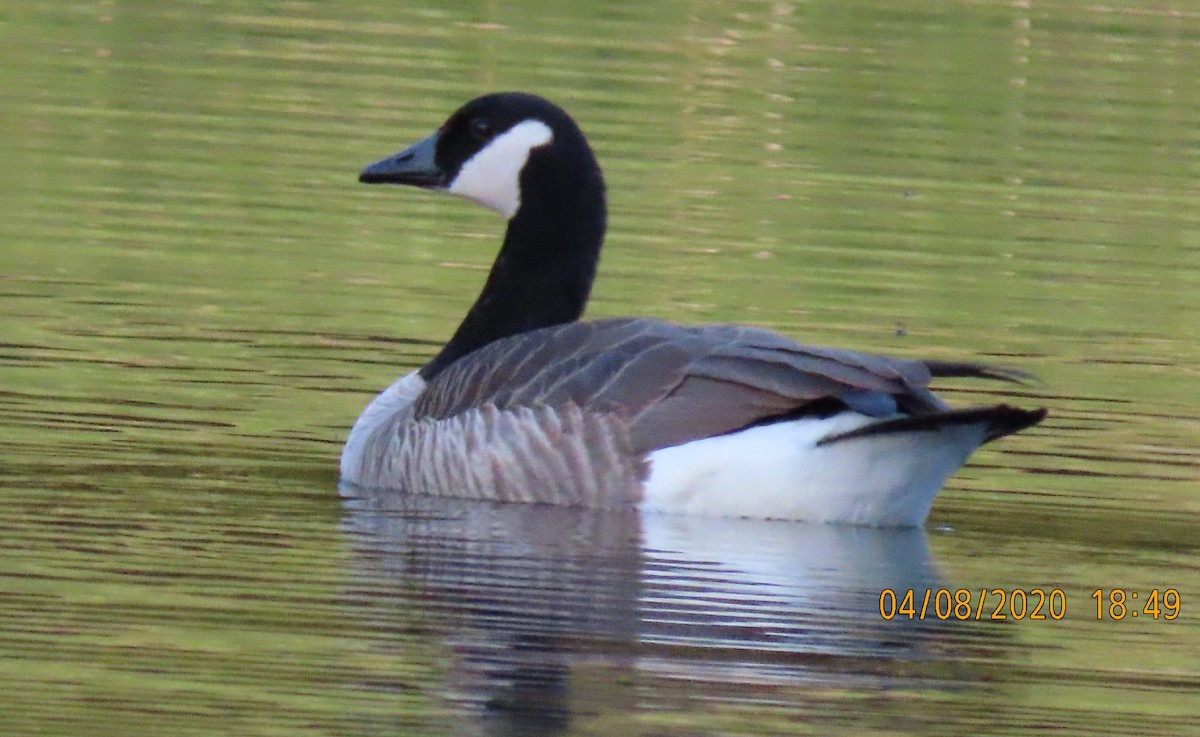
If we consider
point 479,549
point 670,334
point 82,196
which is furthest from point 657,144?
point 479,549

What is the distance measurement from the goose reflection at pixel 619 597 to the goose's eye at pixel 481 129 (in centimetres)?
184

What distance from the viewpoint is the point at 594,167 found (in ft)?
34.2

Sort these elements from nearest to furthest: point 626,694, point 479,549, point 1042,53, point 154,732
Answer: point 154,732
point 626,694
point 479,549
point 1042,53

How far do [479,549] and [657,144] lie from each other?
10.5 m

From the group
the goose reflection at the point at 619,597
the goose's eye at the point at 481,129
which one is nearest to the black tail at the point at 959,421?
the goose reflection at the point at 619,597

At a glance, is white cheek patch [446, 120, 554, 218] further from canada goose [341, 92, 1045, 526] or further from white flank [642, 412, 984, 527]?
white flank [642, 412, 984, 527]

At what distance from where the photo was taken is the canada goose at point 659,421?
881cm

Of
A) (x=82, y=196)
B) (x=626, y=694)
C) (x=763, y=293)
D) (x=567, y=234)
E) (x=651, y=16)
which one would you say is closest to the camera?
(x=626, y=694)

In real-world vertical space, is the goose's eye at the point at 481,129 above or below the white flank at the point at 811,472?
above

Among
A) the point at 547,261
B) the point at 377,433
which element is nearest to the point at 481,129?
the point at 547,261

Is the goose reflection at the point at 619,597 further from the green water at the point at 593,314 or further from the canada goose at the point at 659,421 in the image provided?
the canada goose at the point at 659,421

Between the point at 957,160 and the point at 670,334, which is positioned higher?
the point at 670,334

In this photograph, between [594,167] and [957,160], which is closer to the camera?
[594,167]

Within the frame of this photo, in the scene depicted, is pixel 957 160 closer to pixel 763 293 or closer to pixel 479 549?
pixel 763 293
